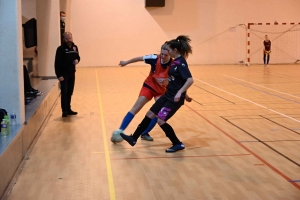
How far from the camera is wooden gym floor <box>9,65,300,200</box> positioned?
4.59 m

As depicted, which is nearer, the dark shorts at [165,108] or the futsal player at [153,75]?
the dark shorts at [165,108]

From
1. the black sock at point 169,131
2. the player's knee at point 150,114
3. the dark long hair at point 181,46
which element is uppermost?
the dark long hair at point 181,46

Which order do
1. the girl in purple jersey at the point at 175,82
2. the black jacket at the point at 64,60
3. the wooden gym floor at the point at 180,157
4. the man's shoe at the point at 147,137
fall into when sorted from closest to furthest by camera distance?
the wooden gym floor at the point at 180,157, the girl in purple jersey at the point at 175,82, the man's shoe at the point at 147,137, the black jacket at the point at 64,60

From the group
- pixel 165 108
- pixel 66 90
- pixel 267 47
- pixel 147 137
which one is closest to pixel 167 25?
pixel 267 47

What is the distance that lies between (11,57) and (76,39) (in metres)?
16.1

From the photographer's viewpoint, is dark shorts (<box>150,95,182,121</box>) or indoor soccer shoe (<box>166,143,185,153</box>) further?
indoor soccer shoe (<box>166,143,185,153</box>)

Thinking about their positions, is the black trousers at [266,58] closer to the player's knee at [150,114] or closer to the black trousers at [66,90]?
the black trousers at [66,90]

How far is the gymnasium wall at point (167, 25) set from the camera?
2164cm

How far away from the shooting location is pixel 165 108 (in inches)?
232

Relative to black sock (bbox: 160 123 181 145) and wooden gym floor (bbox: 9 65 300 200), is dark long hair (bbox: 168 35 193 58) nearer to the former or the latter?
black sock (bbox: 160 123 181 145)

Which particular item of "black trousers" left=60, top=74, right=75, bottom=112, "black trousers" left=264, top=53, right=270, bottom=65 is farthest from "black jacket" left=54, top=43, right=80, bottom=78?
"black trousers" left=264, top=53, right=270, bottom=65

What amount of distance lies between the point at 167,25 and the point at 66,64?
14.1 m

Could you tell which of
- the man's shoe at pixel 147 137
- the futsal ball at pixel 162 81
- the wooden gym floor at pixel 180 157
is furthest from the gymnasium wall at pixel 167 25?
the futsal ball at pixel 162 81

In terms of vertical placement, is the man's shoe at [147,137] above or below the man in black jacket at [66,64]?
below
